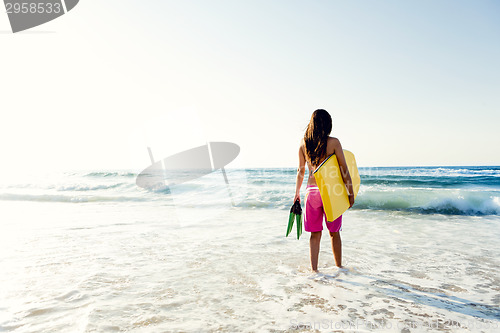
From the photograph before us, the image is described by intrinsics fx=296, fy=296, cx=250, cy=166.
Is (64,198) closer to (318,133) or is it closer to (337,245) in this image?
(337,245)

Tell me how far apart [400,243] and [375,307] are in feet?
Result: 9.42

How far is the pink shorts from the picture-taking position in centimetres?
326

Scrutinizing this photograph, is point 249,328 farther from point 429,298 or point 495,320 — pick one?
point 495,320

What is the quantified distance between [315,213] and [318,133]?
0.88 meters

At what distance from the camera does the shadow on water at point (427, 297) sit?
2443mm

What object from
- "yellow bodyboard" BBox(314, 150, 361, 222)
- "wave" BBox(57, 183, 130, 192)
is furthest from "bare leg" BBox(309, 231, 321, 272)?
"wave" BBox(57, 183, 130, 192)

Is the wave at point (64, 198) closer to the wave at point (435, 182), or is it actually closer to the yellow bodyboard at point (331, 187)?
the yellow bodyboard at point (331, 187)

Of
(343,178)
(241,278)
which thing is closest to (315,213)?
(343,178)

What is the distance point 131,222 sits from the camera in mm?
6871

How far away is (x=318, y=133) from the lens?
317cm

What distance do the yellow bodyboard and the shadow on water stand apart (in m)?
0.74

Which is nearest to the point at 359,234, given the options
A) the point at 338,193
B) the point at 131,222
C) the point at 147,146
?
the point at 338,193

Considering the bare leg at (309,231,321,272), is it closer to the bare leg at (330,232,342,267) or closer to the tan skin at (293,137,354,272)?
the tan skin at (293,137,354,272)

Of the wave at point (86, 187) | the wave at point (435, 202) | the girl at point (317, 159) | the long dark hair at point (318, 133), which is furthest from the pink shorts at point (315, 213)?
the wave at point (86, 187)
